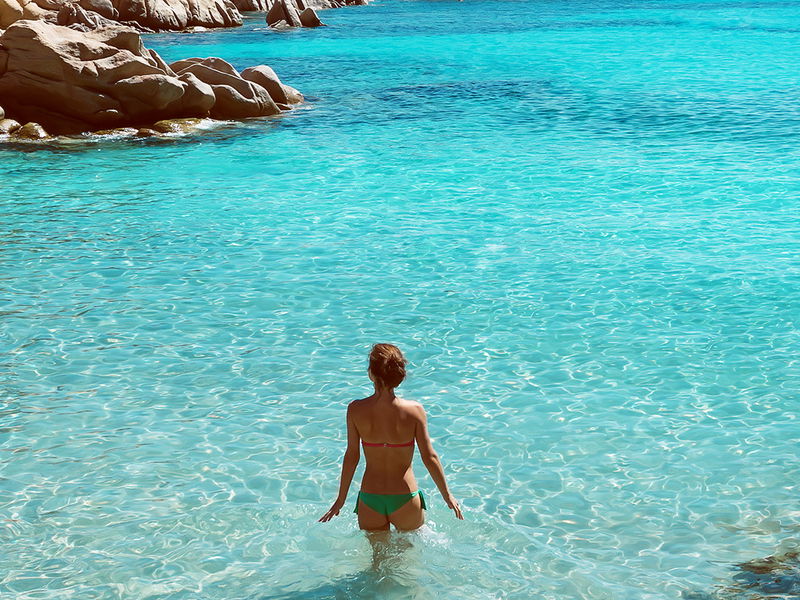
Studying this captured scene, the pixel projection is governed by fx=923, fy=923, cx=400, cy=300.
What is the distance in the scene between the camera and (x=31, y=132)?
80.7 feet

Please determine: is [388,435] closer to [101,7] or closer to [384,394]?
[384,394]

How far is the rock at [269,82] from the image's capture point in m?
29.9

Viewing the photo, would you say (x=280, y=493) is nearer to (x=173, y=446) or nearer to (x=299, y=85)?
(x=173, y=446)

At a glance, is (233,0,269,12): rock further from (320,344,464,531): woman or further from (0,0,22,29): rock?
(320,344,464,531): woman

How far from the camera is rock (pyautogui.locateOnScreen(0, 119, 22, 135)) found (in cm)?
2466

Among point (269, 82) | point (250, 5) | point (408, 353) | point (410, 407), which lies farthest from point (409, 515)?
point (250, 5)

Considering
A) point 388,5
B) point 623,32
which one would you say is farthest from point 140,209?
point 388,5

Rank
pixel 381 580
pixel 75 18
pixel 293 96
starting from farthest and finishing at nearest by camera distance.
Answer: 1. pixel 75 18
2. pixel 293 96
3. pixel 381 580

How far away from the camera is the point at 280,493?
8703 mm

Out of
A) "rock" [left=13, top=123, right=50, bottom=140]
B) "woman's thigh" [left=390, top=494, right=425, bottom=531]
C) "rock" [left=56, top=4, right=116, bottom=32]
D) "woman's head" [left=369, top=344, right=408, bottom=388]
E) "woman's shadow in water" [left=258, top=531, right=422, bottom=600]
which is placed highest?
"rock" [left=56, top=4, right=116, bottom=32]

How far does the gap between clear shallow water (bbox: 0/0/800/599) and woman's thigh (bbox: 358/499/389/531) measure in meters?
0.37

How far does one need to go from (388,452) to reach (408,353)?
A: 5003 millimetres

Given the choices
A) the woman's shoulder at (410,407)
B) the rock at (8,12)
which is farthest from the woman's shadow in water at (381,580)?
the rock at (8,12)

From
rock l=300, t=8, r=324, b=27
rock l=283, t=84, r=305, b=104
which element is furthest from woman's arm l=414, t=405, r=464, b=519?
rock l=300, t=8, r=324, b=27
